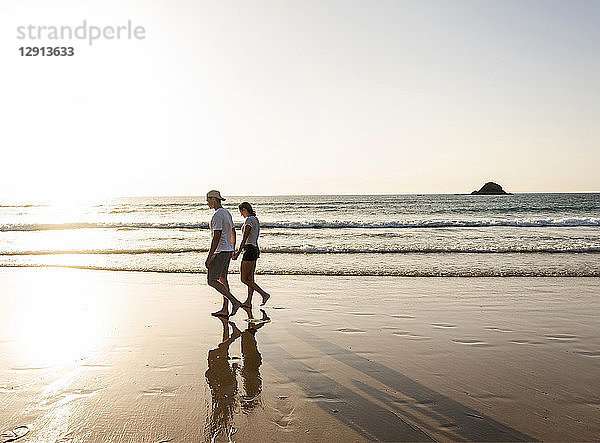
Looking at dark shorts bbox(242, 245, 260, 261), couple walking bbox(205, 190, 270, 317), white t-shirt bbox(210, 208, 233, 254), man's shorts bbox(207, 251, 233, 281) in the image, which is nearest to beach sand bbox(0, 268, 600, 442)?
couple walking bbox(205, 190, 270, 317)

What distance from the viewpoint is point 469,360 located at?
5430mm

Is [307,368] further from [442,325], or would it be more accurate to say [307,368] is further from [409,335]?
[442,325]

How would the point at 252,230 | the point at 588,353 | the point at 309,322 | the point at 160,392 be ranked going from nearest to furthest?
the point at 160,392 → the point at 588,353 → the point at 309,322 → the point at 252,230

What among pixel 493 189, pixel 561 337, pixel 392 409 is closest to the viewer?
pixel 392 409

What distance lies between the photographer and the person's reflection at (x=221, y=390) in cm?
374

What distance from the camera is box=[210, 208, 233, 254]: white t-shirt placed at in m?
7.46

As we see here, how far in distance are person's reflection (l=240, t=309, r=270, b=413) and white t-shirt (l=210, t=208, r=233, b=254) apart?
4.18 feet

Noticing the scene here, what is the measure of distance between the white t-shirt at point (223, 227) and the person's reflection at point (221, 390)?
5.42ft

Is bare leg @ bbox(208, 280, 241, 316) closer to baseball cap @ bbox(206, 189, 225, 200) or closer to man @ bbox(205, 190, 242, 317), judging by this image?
man @ bbox(205, 190, 242, 317)

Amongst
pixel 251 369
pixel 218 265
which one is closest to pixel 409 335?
pixel 251 369

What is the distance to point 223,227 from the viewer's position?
753 cm

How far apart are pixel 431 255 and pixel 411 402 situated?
12.5 m

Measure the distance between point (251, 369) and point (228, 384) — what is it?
1.65ft

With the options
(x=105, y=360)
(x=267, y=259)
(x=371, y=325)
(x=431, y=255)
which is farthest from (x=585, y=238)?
(x=105, y=360)
